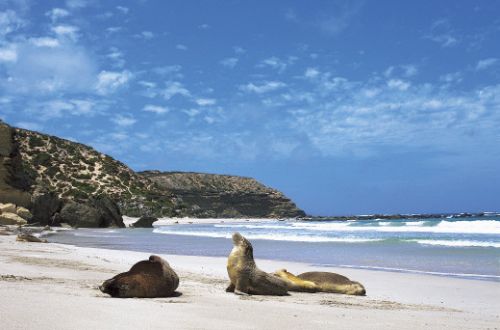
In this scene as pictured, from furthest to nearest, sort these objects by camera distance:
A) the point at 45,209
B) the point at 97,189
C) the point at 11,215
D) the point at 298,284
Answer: the point at 97,189
the point at 45,209
the point at 11,215
the point at 298,284

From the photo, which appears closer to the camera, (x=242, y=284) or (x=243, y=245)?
(x=242, y=284)

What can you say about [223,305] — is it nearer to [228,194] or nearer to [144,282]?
[144,282]

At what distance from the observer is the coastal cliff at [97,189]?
33.5 metres

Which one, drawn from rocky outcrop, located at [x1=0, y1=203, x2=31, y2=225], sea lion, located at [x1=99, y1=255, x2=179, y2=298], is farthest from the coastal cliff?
sea lion, located at [x1=99, y1=255, x2=179, y2=298]

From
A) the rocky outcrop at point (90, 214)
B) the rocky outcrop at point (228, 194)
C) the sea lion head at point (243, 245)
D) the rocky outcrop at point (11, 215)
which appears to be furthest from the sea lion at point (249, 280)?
the rocky outcrop at point (228, 194)

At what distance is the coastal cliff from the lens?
1320 inches

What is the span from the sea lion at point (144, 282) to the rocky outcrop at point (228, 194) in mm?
103087

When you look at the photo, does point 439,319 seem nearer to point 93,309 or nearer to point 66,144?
point 93,309

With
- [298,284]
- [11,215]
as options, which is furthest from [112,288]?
[11,215]

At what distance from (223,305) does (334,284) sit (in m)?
3.18

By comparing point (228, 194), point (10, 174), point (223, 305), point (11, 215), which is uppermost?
point (228, 194)

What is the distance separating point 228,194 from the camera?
398 ft

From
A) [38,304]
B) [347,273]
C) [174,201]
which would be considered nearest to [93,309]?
[38,304]

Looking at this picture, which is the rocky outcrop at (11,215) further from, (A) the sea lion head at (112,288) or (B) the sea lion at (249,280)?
(A) the sea lion head at (112,288)
